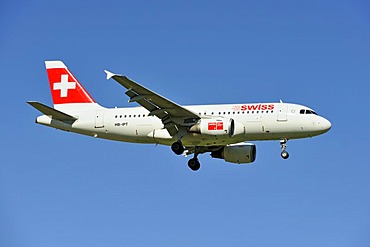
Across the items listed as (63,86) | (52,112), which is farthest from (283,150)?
(63,86)

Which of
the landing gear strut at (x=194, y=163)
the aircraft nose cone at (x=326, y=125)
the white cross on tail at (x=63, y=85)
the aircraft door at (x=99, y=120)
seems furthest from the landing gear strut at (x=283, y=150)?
the white cross on tail at (x=63, y=85)

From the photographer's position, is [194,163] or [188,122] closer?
[188,122]

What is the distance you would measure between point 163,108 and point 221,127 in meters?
3.93

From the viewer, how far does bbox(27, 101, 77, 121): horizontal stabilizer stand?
47.6 meters

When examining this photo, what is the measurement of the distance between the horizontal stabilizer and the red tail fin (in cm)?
228

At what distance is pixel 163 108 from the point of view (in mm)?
46906

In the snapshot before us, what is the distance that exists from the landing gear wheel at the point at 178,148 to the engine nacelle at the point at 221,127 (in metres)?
1.69

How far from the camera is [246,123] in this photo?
46625mm

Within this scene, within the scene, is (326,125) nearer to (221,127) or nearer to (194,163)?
(221,127)

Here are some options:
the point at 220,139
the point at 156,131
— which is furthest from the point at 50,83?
the point at 220,139

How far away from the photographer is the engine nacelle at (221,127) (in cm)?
4609

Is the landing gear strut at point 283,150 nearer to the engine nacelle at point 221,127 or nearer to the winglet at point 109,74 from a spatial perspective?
the engine nacelle at point 221,127

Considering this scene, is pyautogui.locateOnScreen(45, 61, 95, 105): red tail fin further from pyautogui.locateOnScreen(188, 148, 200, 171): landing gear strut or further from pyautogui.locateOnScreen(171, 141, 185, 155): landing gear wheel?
pyautogui.locateOnScreen(188, 148, 200, 171): landing gear strut

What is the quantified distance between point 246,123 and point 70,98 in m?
13.6
